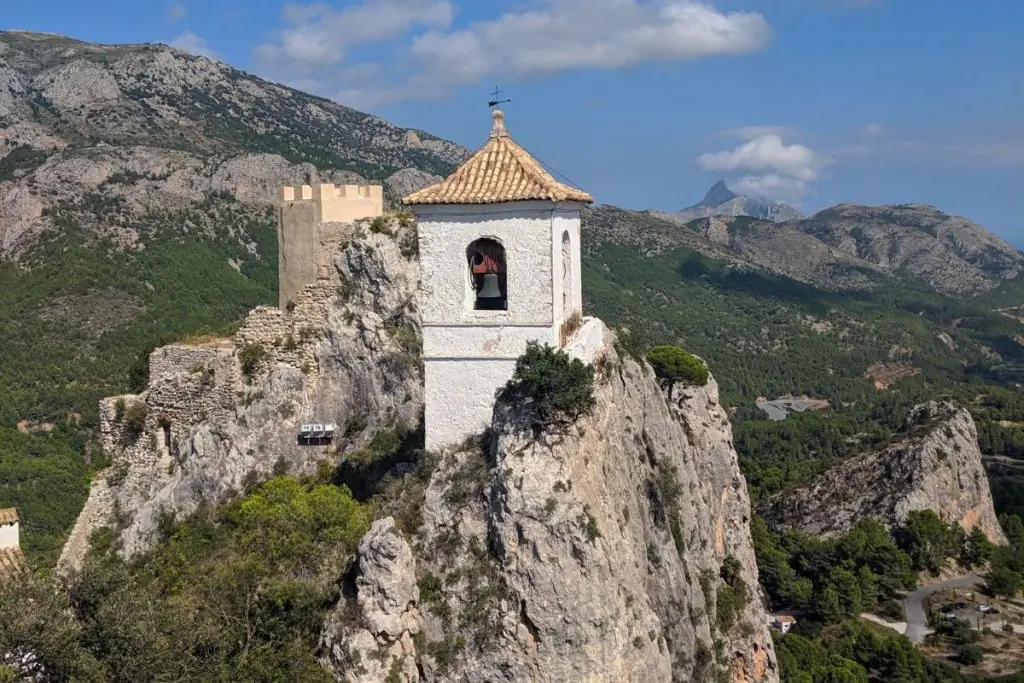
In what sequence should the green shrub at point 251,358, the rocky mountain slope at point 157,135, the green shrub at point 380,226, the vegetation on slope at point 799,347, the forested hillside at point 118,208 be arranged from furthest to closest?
the vegetation on slope at point 799,347 → the rocky mountain slope at point 157,135 → the forested hillside at point 118,208 → the green shrub at point 380,226 → the green shrub at point 251,358

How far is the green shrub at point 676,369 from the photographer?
1419 inches

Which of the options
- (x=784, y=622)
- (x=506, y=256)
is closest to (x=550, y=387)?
(x=506, y=256)

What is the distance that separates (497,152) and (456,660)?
972 centimetres

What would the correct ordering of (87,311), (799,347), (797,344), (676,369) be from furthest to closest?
(797,344) → (799,347) → (87,311) → (676,369)

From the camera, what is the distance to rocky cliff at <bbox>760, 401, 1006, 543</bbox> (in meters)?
73.6

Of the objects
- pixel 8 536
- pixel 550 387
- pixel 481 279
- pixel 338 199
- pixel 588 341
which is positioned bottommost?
pixel 8 536

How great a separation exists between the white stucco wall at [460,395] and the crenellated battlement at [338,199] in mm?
10896

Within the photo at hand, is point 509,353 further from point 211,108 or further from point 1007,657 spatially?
point 211,108

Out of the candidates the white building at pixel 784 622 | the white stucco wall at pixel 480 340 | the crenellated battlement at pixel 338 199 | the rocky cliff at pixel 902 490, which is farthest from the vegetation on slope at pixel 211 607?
the rocky cliff at pixel 902 490

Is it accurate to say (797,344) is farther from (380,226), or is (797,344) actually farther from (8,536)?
(8,536)

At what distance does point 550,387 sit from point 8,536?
21881 mm

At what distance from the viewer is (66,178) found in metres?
78.9

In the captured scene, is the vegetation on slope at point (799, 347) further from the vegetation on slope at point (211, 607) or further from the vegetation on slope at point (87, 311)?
the vegetation on slope at point (211, 607)

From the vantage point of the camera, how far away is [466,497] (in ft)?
61.3
